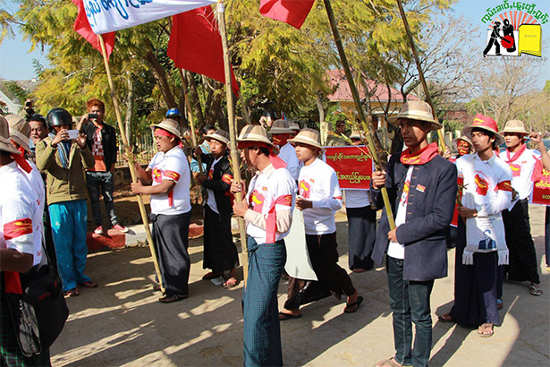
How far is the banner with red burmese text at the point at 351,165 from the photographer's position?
255 inches

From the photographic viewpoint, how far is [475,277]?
170 inches

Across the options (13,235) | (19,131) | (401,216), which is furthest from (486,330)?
(19,131)

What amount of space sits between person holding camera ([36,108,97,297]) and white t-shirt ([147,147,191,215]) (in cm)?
110

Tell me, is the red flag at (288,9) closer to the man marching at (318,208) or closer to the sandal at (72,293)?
the man marching at (318,208)

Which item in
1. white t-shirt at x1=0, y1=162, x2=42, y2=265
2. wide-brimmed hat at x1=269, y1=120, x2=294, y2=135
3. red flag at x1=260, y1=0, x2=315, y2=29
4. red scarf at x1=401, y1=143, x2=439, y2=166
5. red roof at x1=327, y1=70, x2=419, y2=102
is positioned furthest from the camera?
red roof at x1=327, y1=70, x2=419, y2=102

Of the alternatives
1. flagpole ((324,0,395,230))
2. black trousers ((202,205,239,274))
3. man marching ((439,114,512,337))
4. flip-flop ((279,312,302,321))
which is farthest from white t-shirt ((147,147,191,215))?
man marching ((439,114,512,337))

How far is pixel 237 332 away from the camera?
4.27 meters

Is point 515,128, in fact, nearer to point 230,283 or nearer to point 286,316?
point 286,316

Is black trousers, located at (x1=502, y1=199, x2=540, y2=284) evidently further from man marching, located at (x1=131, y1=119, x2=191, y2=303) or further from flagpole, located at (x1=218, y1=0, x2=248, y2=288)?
man marching, located at (x1=131, y1=119, x2=191, y2=303)

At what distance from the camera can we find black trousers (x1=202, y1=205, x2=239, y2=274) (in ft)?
18.6

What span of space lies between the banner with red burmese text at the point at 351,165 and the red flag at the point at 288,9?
3.07 meters

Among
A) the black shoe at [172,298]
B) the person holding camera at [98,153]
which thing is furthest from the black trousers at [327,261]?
the person holding camera at [98,153]

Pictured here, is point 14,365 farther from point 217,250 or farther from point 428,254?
point 217,250

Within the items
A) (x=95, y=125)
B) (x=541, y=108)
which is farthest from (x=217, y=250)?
(x=541, y=108)
